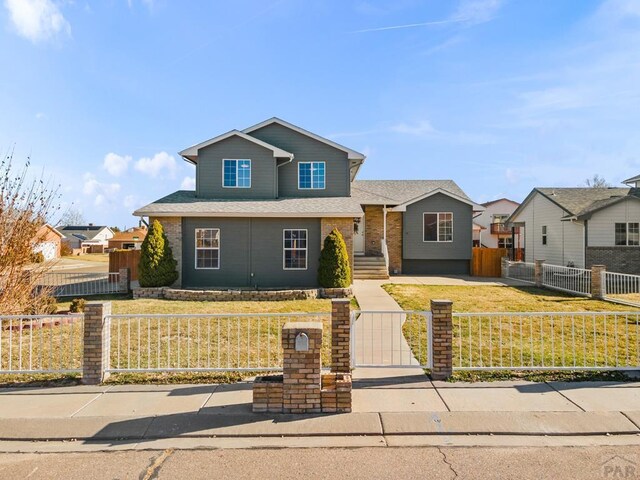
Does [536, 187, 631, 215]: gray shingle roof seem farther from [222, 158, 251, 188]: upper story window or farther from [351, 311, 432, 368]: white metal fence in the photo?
[222, 158, 251, 188]: upper story window

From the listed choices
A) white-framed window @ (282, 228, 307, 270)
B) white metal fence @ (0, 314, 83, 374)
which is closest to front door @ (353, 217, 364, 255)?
white-framed window @ (282, 228, 307, 270)

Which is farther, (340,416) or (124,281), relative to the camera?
(124,281)

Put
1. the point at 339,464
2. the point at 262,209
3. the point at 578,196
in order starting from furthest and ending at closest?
1. the point at 578,196
2. the point at 262,209
3. the point at 339,464

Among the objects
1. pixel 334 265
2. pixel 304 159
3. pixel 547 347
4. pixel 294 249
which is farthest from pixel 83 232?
pixel 547 347

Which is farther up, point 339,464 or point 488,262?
point 488,262

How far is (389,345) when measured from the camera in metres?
8.00

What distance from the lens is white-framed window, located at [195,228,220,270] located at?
15.9m

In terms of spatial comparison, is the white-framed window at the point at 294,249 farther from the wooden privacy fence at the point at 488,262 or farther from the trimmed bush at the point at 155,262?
the wooden privacy fence at the point at 488,262

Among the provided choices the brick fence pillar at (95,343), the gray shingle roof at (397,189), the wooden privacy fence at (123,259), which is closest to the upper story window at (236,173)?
the wooden privacy fence at (123,259)

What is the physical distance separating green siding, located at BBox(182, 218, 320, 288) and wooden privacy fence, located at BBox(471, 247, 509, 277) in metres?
11.1

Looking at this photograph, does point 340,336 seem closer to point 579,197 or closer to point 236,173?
point 236,173

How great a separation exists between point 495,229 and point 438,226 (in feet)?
79.3

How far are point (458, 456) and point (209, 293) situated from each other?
37.2ft

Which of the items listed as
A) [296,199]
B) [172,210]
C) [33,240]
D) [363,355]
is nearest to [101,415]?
[363,355]
